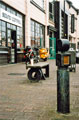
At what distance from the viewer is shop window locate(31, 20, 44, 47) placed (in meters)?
22.2

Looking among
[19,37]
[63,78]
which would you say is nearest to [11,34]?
[19,37]

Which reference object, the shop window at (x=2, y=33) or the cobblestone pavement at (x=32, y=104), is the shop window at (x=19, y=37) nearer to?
the shop window at (x=2, y=33)

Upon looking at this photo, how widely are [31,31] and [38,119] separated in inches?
714

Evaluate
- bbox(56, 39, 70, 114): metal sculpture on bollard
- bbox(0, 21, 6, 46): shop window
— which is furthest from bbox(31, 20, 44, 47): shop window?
bbox(56, 39, 70, 114): metal sculpture on bollard

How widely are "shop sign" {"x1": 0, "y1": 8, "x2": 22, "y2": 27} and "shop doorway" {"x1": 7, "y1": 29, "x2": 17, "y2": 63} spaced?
75 cm

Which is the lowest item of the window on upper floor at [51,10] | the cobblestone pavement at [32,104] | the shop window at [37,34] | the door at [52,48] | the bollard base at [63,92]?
the cobblestone pavement at [32,104]

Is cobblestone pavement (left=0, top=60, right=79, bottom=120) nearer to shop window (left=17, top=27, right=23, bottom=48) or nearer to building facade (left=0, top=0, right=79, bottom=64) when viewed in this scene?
building facade (left=0, top=0, right=79, bottom=64)

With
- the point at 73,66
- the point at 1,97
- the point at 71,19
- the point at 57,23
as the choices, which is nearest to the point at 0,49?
the point at 73,66

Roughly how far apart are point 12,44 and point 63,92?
13.6 metres

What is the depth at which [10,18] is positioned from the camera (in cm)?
1659

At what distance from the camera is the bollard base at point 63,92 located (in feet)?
13.4

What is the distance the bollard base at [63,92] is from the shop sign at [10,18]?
11.6 m

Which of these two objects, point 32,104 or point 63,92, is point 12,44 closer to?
point 32,104

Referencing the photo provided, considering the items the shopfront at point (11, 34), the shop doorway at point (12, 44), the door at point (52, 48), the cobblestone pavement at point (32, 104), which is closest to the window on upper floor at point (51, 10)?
the door at point (52, 48)
